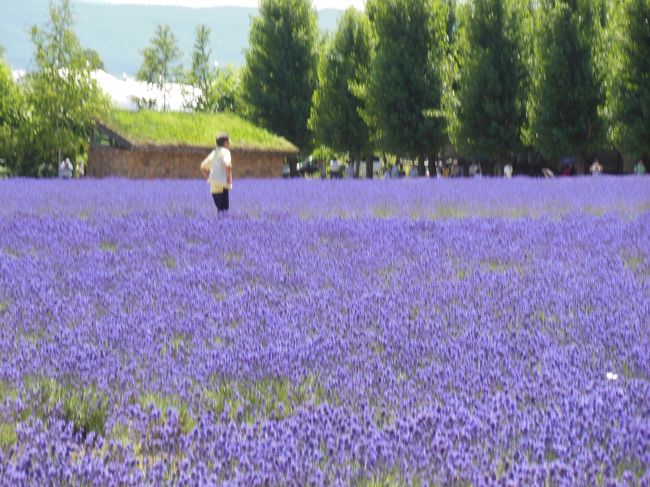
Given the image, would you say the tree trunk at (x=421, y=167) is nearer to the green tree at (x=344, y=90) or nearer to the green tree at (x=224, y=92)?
the green tree at (x=344, y=90)

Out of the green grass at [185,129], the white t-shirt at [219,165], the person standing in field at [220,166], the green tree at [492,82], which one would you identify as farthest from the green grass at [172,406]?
the green tree at [492,82]

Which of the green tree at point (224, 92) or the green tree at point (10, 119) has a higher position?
the green tree at point (224, 92)

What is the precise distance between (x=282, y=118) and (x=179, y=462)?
174 ft

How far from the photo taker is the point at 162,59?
83.2 m

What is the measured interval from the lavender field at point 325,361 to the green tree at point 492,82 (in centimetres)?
3334

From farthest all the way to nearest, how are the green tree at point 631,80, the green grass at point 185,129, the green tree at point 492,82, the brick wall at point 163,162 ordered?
the brick wall at point 163,162
the green grass at point 185,129
the green tree at point 492,82
the green tree at point 631,80

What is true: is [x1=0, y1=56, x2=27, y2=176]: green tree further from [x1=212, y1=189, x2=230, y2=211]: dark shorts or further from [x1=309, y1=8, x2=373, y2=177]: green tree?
[x1=212, y1=189, x2=230, y2=211]: dark shorts

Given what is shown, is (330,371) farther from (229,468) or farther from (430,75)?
(430,75)

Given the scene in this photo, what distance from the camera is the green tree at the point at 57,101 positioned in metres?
47.2

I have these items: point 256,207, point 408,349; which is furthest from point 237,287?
point 256,207

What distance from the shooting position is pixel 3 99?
54.3 m

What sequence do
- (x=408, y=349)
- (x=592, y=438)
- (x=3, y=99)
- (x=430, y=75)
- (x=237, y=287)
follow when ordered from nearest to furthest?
(x=592, y=438) → (x=408, y=349) → (x=237, y=287) → (x=430, y=75) → (x=3, y=99)

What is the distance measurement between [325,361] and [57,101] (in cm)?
4528

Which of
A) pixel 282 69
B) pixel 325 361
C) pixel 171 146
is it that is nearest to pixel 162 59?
pixel 282 69
